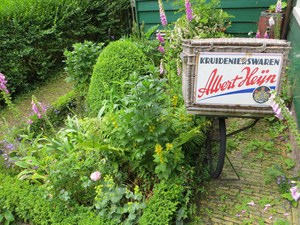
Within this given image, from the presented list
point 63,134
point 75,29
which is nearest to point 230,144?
point 63,134

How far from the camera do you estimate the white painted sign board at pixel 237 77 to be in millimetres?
1518

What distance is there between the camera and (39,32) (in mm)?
5492

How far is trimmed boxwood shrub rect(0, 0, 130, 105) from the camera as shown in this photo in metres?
5.05

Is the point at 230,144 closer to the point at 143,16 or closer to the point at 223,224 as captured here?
the point at 223,224

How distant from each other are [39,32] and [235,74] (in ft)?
18.5

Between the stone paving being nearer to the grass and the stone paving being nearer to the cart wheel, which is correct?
the cart wheel

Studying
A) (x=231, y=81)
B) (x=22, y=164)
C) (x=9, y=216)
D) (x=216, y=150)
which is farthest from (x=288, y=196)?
(x=22, y=164)

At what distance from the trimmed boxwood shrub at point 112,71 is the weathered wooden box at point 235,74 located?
5.54 feet

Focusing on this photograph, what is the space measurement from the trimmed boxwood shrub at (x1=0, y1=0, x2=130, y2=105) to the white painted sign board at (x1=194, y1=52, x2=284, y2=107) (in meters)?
4.34

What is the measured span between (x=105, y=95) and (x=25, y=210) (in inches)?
69.4

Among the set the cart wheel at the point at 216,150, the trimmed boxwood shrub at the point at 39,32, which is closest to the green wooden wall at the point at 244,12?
the cart wheel at the point at 216,150

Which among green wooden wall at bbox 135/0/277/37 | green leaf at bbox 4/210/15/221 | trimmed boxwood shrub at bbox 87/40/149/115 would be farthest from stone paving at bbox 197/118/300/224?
green wooden wall at bbox 135/0/277/37

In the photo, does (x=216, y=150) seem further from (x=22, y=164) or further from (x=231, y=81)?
(x=22, y=164)

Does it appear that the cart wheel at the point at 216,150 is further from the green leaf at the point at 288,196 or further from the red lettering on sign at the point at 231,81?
the green leaf at the point at 288,196
